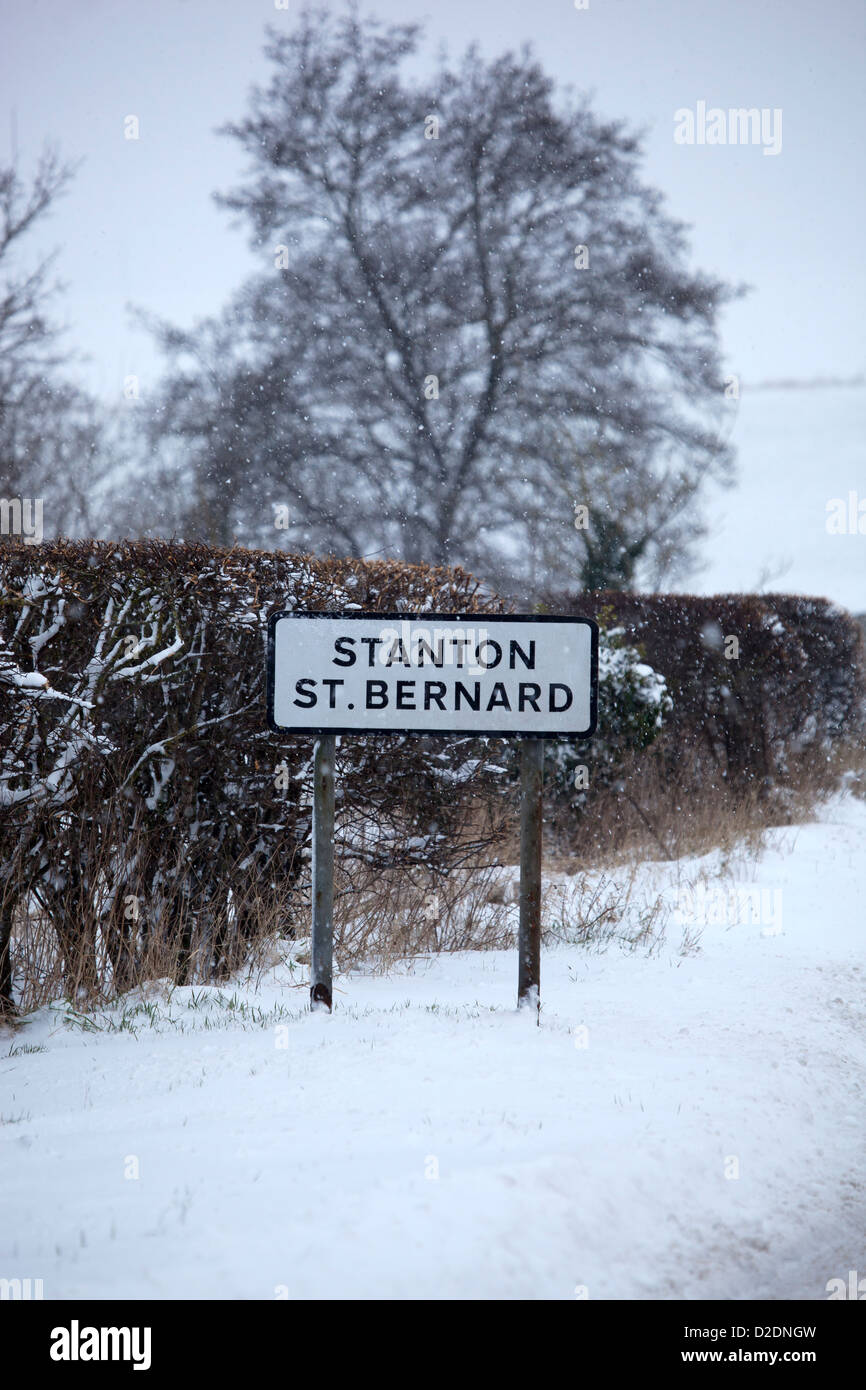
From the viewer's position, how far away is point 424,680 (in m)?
4.19

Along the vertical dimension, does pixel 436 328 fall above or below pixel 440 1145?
above

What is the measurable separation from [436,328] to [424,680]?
13312mm

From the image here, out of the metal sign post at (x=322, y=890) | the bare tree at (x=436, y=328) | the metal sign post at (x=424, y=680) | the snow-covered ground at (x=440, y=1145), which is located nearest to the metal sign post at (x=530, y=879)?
the metal sign post at (x=424, y=680)

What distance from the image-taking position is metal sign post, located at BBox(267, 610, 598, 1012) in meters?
4.18

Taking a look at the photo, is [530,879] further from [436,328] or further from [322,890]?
[436,328]

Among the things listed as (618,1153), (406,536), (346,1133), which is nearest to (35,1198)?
(346,1133)

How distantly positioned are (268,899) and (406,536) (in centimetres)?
1130

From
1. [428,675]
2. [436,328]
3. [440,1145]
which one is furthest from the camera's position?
[436,328]

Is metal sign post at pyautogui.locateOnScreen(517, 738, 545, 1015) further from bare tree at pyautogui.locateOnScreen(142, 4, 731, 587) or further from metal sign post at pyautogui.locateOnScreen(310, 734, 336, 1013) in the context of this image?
bare tree at pyautogui.locateOnScreen(142, 4, 731, 587)

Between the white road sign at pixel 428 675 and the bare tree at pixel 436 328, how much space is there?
1193 cm

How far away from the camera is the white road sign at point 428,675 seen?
4176 millimetres

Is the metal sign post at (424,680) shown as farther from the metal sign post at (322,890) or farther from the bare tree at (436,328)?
the bare tree at (436,328)

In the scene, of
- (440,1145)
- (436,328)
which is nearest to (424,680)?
(440,1145)

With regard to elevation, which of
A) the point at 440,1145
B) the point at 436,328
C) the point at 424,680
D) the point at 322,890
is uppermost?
the point at 436,328
